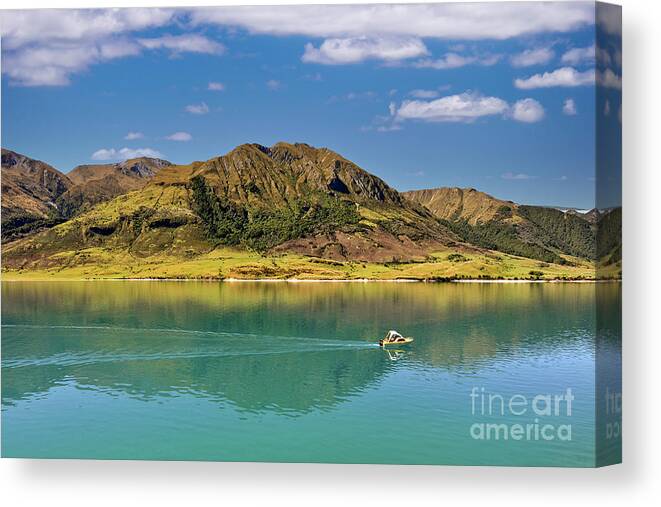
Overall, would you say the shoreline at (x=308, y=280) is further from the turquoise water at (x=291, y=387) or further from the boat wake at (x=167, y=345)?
the boat wake at (x=167, y=345)

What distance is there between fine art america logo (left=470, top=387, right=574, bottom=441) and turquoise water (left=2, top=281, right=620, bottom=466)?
138mm

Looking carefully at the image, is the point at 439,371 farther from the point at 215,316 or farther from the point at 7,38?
the point at 215,316

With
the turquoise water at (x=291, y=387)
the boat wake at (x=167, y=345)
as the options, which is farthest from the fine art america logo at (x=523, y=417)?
the boat wake at (x=167, y=345)

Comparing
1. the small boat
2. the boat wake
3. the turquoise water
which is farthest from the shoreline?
the small boat

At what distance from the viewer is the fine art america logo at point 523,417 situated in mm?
26906

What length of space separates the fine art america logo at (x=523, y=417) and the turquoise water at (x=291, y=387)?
0.14 meters

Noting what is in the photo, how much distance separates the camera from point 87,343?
5141 centimetres

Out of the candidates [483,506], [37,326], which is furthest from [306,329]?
[483,506]

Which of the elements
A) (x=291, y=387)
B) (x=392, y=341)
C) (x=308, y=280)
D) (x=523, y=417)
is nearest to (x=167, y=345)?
(x=291, y=387)

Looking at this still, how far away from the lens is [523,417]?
28.1 meters

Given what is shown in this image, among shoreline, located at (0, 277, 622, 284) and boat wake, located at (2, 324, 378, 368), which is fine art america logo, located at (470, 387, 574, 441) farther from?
shoreline, located at (0, 277, 622, 284)

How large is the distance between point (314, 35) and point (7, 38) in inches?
621

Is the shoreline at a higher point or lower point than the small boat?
higher

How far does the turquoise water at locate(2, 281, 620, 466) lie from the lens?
26.7m
